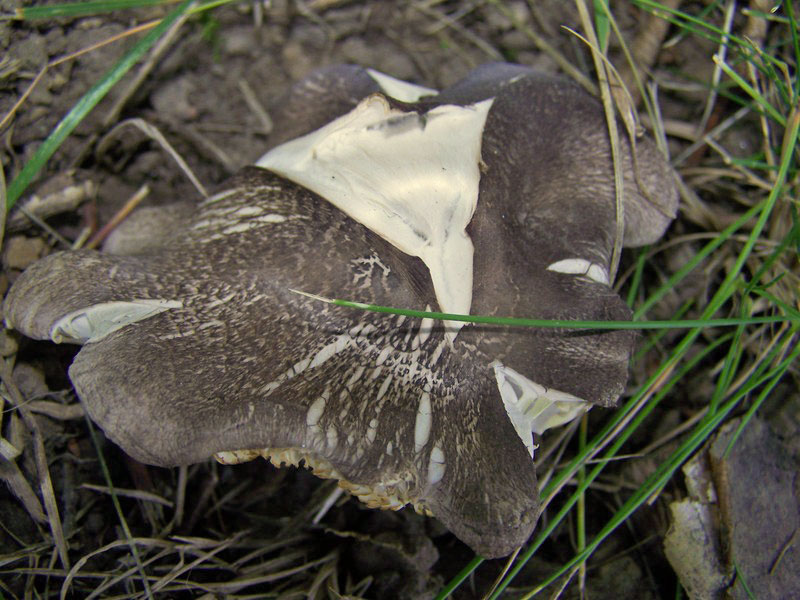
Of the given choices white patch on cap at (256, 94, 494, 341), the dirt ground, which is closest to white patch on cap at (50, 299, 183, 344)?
the dirt ground

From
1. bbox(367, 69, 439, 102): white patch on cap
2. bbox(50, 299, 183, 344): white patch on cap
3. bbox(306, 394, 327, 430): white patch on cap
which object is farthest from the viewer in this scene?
bbox(367, 69, 439, 102): white patch on cap

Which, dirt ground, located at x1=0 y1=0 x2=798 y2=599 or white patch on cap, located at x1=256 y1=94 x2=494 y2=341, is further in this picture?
dirt ground, located at x1=0 y1=0 x2=798 y2=599

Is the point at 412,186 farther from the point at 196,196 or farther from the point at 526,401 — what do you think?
the point at 196,196

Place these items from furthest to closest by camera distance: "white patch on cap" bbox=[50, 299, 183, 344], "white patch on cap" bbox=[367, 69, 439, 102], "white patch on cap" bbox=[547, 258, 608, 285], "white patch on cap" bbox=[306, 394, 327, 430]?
"white patch on cap" bbox=[367, 69, 439, 102] < "white patch on cap" bbox=[547, 258, 608, 285] < "white patch on cap" bbox=[50, 299, 183, 344] < "white patch on cap" bbox=[306, 394, 327, 430]

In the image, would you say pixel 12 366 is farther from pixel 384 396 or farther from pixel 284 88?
pixel 284 88

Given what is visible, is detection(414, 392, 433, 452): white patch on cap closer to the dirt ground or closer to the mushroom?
the mushroom

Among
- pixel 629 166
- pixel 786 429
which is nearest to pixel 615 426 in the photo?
pixel 786 429
